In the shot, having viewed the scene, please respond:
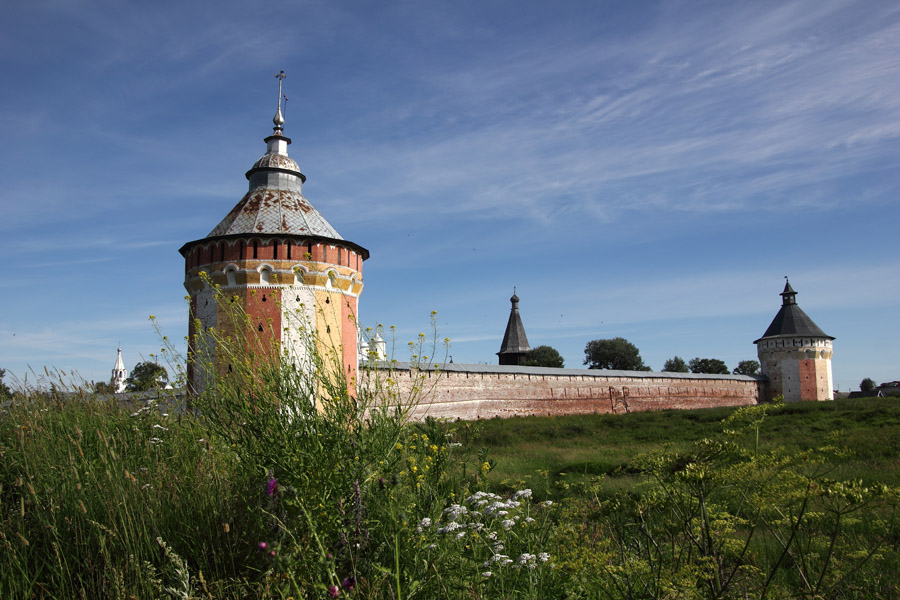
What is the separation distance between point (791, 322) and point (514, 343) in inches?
664

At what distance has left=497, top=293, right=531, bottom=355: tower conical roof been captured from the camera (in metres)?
41.6

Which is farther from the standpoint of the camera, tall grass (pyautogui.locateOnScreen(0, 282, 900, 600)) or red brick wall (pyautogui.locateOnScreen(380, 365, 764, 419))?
red brick wall (pyautogui.locateOnScreen(380, 365, 764, 419))

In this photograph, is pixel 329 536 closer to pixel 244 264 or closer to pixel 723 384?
pixel 244 264

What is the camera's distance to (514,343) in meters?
41.8

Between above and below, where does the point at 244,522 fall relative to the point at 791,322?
below

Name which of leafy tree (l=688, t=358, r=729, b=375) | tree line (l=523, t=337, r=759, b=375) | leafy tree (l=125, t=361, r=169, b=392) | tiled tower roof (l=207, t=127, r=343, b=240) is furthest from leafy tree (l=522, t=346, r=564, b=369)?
leafy tree (l=125, t=361, r=169, b=392)

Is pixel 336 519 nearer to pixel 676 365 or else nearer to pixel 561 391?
pixel 561 391

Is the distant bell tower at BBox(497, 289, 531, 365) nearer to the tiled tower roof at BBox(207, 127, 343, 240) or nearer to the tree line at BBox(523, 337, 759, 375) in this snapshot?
the tree line at BBox(523, 337, 759, 375)

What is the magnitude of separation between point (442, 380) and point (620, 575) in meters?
17.5

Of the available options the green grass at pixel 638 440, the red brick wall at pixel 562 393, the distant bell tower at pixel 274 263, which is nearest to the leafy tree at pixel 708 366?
the red brick wall at pixel 562 393

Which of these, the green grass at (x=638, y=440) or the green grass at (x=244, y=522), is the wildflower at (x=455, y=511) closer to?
the green grass at (x=244, y=522)

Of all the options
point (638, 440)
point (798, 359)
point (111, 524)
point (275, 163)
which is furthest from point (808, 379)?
point (111, 524)

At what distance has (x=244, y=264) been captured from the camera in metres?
12.3

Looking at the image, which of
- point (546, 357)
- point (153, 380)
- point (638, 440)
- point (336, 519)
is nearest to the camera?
point (336, 519)
